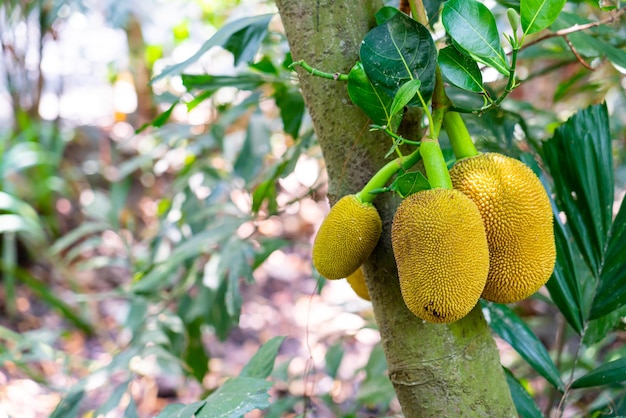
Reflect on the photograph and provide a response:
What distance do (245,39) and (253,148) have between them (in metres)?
0.47

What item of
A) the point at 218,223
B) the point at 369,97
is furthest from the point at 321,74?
the point at 218,223

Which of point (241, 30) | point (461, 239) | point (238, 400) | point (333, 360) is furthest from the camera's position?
point (333, 360)

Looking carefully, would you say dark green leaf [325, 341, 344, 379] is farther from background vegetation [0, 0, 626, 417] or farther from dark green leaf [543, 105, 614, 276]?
dark green leaf [543, 105, 614, 276]

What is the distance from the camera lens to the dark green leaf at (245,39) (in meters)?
0.77

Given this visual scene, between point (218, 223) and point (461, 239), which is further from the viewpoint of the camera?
point (218, 223)

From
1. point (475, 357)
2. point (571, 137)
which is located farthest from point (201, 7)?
point (475, 357)

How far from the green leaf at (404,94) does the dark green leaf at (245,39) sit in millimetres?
362

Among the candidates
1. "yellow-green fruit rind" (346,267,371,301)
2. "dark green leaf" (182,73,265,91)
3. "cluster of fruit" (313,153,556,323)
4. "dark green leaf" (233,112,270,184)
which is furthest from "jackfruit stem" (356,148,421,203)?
"dark green leaf" (233,112,270,184)

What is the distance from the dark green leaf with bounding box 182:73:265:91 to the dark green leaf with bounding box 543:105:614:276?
17.0 inches

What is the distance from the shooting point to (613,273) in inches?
25.9

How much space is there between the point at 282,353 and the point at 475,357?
1.71 meters

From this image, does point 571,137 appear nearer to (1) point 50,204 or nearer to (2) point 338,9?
(2) point 338,9

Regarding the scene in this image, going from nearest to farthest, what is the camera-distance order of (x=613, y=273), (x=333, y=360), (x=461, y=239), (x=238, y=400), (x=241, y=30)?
(x=461, y=239) < (x=238, y=400) < (x=613, y=273) < (x=241, y=30) < (x=333, y=360)

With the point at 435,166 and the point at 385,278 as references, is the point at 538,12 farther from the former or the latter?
the point at 385,278
